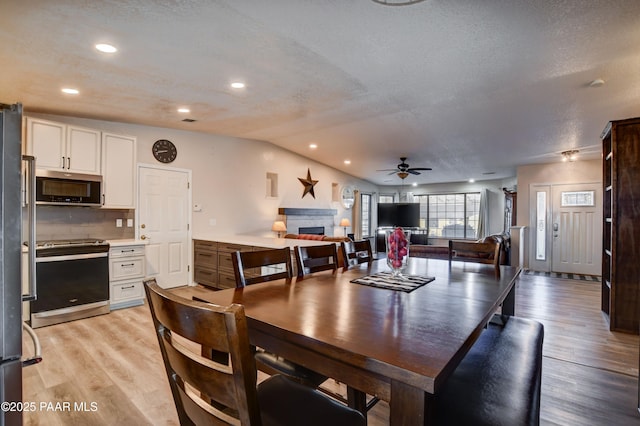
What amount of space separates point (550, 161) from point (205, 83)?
23.5 feet

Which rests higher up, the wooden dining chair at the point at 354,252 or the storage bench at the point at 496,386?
the wooden dining chair at the point at 354,252

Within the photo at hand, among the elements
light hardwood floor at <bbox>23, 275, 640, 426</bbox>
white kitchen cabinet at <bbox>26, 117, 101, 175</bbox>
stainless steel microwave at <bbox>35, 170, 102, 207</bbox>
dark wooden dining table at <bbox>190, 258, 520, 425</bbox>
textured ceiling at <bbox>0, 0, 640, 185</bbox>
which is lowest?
light hardwood floor at <bbox>23, 275, 640, 426</bbox>

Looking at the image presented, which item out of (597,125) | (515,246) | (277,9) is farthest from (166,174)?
(515,246)

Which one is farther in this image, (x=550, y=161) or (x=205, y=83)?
(x=550, y=161)

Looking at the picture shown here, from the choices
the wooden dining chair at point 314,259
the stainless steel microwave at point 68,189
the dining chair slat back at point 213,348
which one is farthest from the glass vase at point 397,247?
the stainless steel microwave at point 68,189

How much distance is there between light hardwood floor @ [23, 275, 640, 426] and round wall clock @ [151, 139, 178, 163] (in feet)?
7.90

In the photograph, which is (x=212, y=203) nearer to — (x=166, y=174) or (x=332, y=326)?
(x=166, y=174)

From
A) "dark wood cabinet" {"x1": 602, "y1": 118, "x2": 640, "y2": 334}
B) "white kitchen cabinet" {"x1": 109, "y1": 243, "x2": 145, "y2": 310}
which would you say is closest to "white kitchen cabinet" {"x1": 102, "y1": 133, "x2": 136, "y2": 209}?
"white kitchen cabinet" {"x1": 109, "y1": 243, "x2": 145, "y2": 310}

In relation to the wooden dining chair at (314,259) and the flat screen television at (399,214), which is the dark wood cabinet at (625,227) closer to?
the wooden dining chair at (314,259)

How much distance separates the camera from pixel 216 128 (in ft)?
17.5

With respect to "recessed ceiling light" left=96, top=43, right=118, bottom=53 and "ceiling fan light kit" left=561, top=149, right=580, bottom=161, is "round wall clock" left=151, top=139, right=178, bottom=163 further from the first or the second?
"ceiling fan light kit" left=561, top=149, right=580, bottom=161

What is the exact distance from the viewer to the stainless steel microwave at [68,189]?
3.69 m

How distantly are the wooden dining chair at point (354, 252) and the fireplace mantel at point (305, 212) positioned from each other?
4.41m

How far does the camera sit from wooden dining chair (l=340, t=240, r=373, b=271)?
2538 mm
